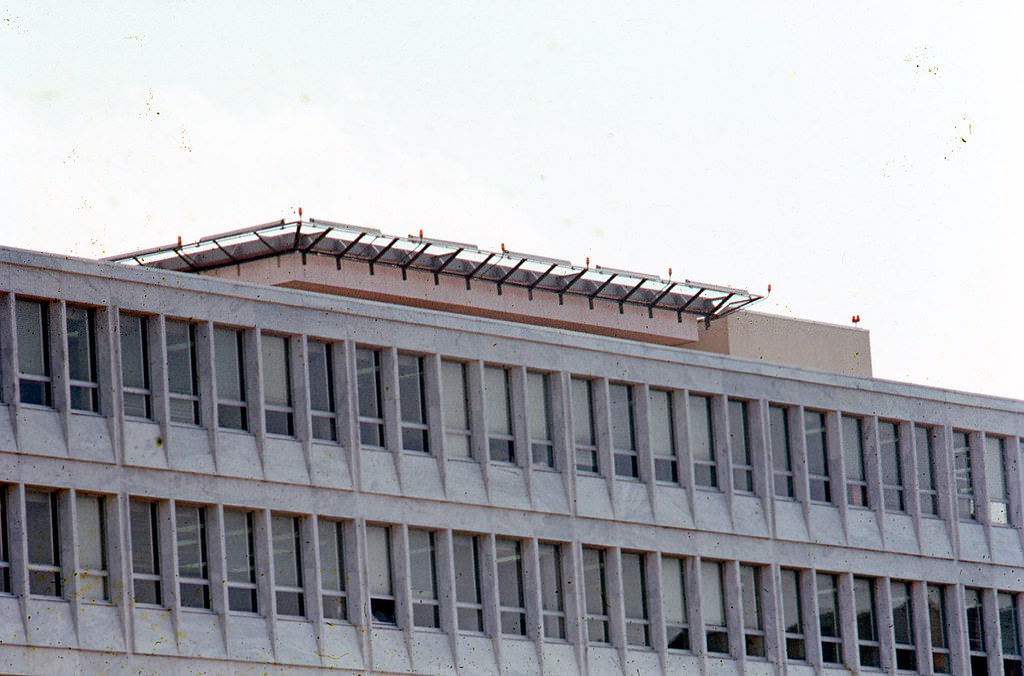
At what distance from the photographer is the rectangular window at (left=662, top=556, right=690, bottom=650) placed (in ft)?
184

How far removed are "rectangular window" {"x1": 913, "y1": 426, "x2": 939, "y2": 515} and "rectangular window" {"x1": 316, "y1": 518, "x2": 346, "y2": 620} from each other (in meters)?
17.3

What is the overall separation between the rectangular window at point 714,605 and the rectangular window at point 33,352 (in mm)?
17053

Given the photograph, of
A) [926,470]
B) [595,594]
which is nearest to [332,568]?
[595,594]

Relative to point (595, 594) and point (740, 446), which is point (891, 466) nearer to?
point (740, 446)

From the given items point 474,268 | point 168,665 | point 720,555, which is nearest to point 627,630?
point 720,555

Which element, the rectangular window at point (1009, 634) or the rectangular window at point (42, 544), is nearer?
the rectangular window at point (42, 544)

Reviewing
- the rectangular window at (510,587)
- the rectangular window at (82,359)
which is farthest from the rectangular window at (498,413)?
the rectangular window at (82,359)

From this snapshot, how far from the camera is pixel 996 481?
63531mm

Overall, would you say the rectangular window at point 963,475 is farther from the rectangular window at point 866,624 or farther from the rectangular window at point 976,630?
the rectangular window at point 866,624

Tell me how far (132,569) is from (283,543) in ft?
12.5

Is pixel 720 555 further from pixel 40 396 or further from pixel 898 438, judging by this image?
pixel 40 396

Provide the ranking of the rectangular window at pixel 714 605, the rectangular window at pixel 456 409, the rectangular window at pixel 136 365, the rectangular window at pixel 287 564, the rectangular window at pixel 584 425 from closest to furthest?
the rectangular window at pixel 136 365
the rectangular window at pixel 287 564
the rectangular window at pixel 456 409
the rectangular window at pixel 584 425
the rectangular window at pixel 714 605

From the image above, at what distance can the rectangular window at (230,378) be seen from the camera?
4894 centimetres

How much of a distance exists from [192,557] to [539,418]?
9.73 meters
